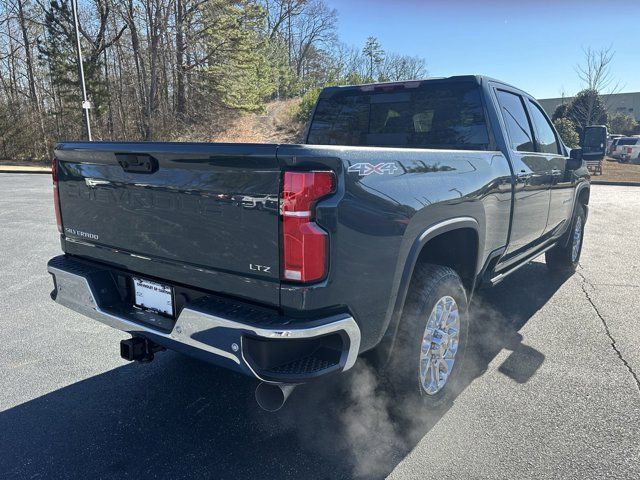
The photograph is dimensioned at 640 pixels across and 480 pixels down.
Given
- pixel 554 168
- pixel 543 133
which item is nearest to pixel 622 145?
pixel 543 133

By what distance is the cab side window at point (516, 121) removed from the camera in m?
3.72

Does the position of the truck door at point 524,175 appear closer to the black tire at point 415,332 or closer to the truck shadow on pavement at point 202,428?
the truck shadow on pavement at point 202,428

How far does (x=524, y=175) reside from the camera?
3.66m

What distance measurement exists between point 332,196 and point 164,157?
89cm

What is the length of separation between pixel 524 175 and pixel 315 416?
2443 mm

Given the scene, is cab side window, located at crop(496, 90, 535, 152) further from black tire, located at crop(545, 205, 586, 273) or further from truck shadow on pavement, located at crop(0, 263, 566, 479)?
black tire, located at crop(545, 205, 586, 273)

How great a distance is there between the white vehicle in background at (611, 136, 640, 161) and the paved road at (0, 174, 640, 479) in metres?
29.0

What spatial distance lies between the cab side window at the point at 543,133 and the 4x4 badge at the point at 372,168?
276 cm

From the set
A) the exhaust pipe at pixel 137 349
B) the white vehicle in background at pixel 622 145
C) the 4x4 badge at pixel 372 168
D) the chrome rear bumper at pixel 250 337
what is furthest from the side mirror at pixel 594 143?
the white vehicle in background at pixel 622 145

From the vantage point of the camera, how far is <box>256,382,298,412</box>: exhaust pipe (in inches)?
81.9

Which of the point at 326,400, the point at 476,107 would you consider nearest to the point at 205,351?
the point at 326,400

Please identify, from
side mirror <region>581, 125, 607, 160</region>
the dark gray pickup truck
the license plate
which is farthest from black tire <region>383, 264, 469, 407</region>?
side mirror <region>581, 125, 607, 160</region>

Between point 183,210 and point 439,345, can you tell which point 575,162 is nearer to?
point 439,345

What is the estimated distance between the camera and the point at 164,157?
2209 millimetres
